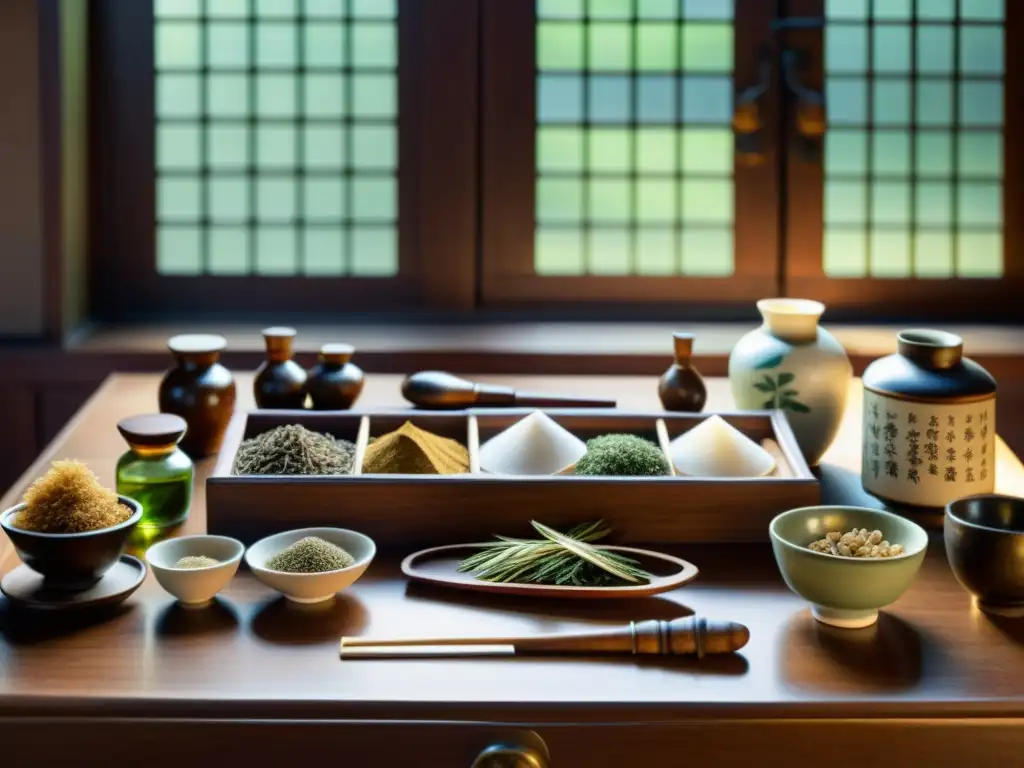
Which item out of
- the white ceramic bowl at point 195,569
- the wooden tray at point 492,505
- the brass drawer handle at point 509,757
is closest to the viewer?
the brass drawer handle at point 509,757

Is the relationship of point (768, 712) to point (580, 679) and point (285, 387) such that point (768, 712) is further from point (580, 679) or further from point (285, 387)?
point (285, 387)

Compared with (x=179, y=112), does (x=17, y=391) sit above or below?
below

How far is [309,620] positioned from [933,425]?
866mm

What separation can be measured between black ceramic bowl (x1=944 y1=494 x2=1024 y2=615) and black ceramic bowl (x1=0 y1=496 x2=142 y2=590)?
0.94 m

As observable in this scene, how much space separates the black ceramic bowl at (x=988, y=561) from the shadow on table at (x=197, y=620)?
813mm

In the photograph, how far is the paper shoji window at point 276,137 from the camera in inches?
134

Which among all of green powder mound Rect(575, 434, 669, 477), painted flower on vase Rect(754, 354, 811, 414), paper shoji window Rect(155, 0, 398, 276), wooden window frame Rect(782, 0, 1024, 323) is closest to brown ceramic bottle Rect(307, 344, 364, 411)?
green powder mound Rect(575, 434, 669, 477)

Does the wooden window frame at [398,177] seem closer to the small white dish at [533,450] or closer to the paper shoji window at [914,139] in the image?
the paper shoji window at [914,139]

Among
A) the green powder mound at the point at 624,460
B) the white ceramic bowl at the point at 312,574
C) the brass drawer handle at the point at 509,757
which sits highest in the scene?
the green powder mound at the point at 624,460

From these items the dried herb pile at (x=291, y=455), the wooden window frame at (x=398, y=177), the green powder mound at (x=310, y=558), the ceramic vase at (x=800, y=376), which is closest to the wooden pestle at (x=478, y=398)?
the ceramic vase at (x=800, y=376)

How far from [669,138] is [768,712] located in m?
2.34

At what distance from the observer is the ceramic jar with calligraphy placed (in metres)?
1.82

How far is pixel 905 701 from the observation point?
1318mm

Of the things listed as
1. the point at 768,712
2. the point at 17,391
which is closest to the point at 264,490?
the point at 768,712
